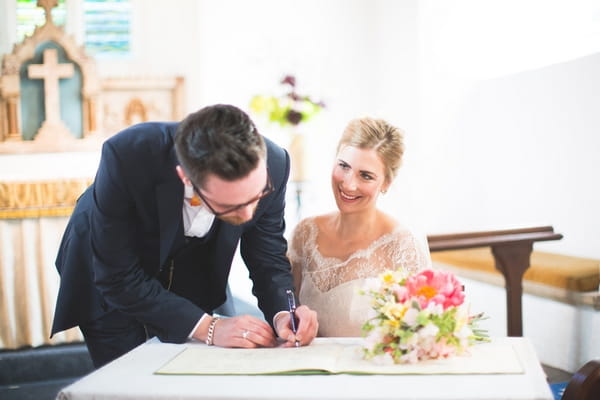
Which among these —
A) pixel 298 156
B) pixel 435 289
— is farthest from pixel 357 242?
pixel 298 156

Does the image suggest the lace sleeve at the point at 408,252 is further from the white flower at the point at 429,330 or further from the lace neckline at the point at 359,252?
the white flower at the point at 429,330

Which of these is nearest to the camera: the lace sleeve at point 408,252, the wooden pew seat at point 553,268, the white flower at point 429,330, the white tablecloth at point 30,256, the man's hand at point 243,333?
the white flower at point 429,330

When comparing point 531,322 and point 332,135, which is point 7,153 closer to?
point 332,135

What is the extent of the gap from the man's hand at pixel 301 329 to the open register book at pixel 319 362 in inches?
2.0

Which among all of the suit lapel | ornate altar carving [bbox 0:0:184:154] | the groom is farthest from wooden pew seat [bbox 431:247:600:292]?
ornate altar carving [bbox 0:0:184:154]

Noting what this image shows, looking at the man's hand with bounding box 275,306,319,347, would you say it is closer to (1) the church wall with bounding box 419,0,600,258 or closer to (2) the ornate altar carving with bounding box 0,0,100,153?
(1) the church wall with bounding box 419,0,600,258

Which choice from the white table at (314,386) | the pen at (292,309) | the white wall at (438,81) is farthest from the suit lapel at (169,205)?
the white wall at (438,81)

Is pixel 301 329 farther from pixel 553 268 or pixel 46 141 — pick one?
pixel 46 141

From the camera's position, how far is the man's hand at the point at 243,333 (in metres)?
1.96

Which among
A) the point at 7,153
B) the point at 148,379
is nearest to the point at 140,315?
the point at 148,379

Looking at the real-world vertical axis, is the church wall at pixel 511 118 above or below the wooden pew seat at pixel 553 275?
above

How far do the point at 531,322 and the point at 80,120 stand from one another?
152 inches

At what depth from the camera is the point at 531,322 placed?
15.4 feet

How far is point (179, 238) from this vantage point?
7.16ft
